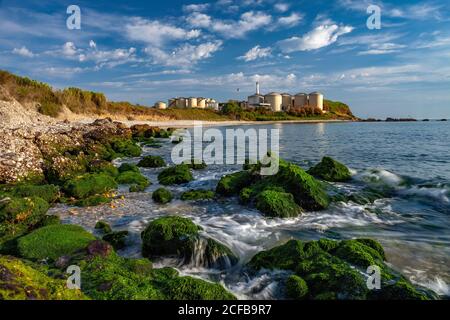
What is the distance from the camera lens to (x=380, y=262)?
209 inches

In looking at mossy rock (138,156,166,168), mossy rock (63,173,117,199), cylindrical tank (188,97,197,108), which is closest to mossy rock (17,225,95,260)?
mossy rock (63,173,117,199)

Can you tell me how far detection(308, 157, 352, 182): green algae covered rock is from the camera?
490 inches

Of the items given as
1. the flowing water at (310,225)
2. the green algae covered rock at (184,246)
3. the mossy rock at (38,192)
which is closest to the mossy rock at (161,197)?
the flowing water at (310,225)

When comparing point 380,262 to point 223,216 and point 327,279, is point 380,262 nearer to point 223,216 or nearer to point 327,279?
point 327,279

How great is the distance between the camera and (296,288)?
14.5 ft

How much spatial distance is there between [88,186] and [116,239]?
401 cm

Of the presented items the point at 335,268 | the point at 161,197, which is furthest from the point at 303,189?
the point at 335,268

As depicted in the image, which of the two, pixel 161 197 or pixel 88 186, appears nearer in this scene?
pixel 161 197

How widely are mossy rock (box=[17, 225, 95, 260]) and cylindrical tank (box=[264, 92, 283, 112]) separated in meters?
119

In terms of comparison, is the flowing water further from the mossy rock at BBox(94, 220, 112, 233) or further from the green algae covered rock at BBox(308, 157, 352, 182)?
the green algae covered rock at BBox(308, 157, 352, 182)

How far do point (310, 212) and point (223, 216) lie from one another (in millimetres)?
2263

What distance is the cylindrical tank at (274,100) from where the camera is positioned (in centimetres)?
12169

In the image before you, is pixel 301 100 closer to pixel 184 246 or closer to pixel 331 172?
pixel 331 172

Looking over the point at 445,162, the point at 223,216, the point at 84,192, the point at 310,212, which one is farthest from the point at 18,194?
the point at 445,162
